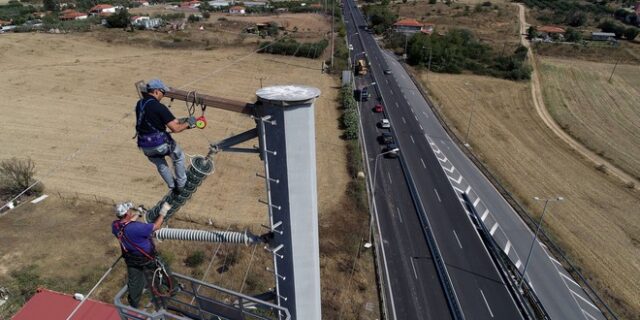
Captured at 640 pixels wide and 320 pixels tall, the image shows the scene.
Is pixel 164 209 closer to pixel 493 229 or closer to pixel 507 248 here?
pixel 507 248

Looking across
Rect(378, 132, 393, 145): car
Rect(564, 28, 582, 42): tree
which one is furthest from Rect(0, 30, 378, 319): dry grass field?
Rect(564, 28, 582, 42): tree

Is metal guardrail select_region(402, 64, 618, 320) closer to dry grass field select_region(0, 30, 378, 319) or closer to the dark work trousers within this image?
dry grass field select_region(0, 30, 378, 319)

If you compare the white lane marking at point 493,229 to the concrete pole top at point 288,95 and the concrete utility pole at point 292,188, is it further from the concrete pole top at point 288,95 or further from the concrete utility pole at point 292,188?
the concrete pole top at point 288,95

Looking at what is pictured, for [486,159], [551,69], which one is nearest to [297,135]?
[486,159]

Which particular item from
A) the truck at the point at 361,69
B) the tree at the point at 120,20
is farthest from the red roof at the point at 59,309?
the tree at the point at 120,20

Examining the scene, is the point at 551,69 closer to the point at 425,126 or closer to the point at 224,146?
the point at 425,126

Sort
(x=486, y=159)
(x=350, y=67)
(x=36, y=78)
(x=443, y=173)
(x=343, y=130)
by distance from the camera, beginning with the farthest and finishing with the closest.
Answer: (x=350, y=67), (x=36, y=78), (x=343, y=130), (x=486, y=159), (x=443, y=173)
